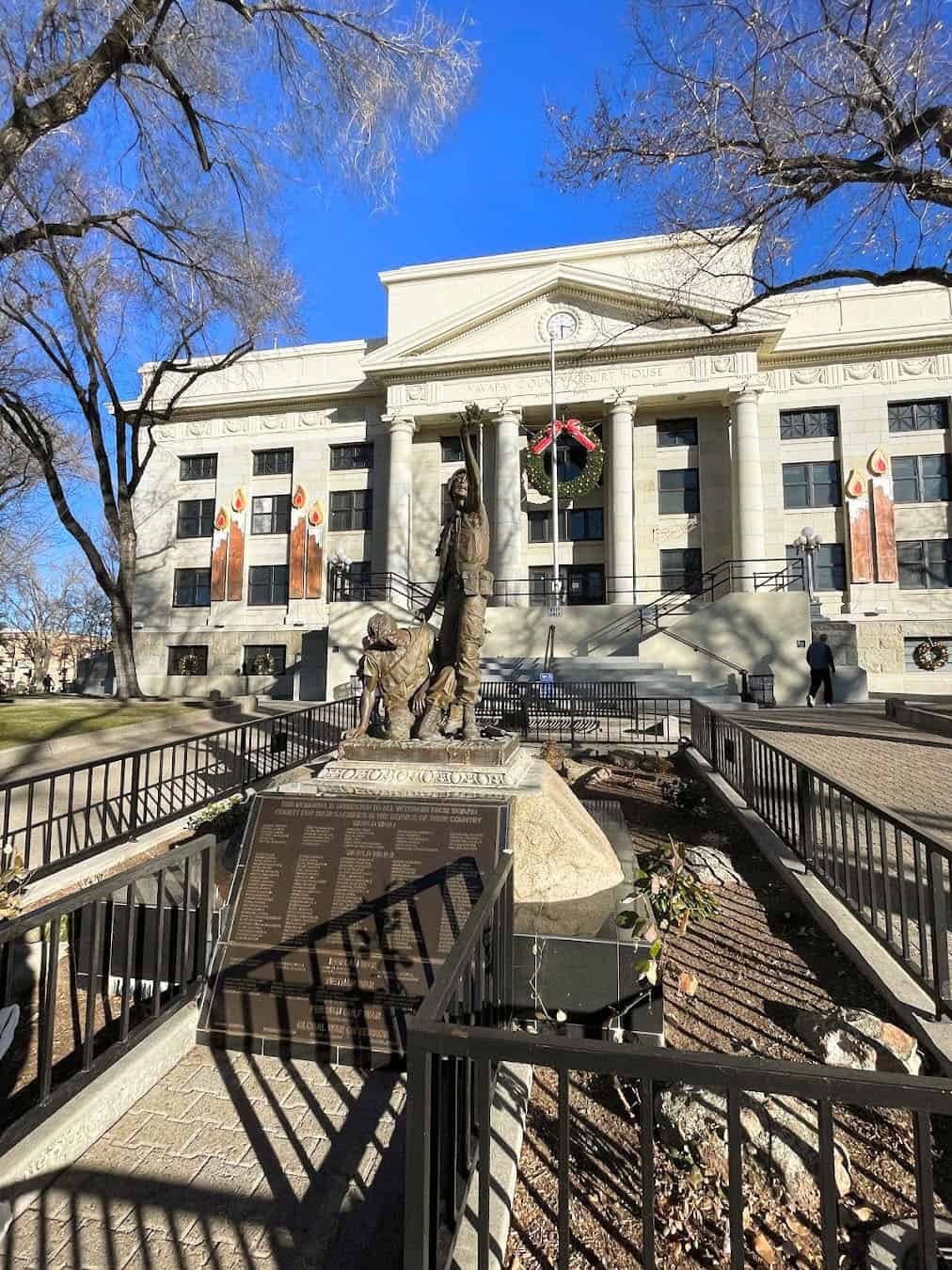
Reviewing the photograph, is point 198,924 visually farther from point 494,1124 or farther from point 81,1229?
point 494,1124

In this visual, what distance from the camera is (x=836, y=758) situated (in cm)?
1084

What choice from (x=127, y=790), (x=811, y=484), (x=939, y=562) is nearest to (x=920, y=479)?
(x=939, y=562)

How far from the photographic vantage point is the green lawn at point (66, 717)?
14289 millimetres

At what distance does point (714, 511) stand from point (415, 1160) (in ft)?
99.9

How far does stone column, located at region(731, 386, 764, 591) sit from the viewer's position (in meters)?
26.8

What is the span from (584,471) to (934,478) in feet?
49.3

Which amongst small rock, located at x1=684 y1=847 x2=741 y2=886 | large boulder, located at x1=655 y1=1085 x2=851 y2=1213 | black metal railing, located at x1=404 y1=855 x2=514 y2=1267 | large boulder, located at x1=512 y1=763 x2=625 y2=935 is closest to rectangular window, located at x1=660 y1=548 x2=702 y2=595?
small rock, located at x1=684 y1=847 x2=741 y2=886

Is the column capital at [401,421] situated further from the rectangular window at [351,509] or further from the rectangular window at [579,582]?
the rectangular window at [579,582]

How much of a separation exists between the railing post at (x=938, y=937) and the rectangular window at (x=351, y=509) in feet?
101

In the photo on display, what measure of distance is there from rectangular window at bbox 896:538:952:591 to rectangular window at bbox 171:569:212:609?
32.9 m

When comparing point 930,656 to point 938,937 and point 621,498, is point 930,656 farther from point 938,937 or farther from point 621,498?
point 938,937

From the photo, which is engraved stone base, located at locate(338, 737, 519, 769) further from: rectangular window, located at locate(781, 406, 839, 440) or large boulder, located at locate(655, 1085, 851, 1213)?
rectangular window, located at locate(781, 406, 839, 440)

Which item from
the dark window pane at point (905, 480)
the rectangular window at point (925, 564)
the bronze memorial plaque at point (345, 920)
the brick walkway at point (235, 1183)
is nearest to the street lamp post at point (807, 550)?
the rectangular window at point (925, 564)

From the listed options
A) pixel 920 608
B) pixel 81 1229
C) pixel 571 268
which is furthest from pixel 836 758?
pixel 571 268
